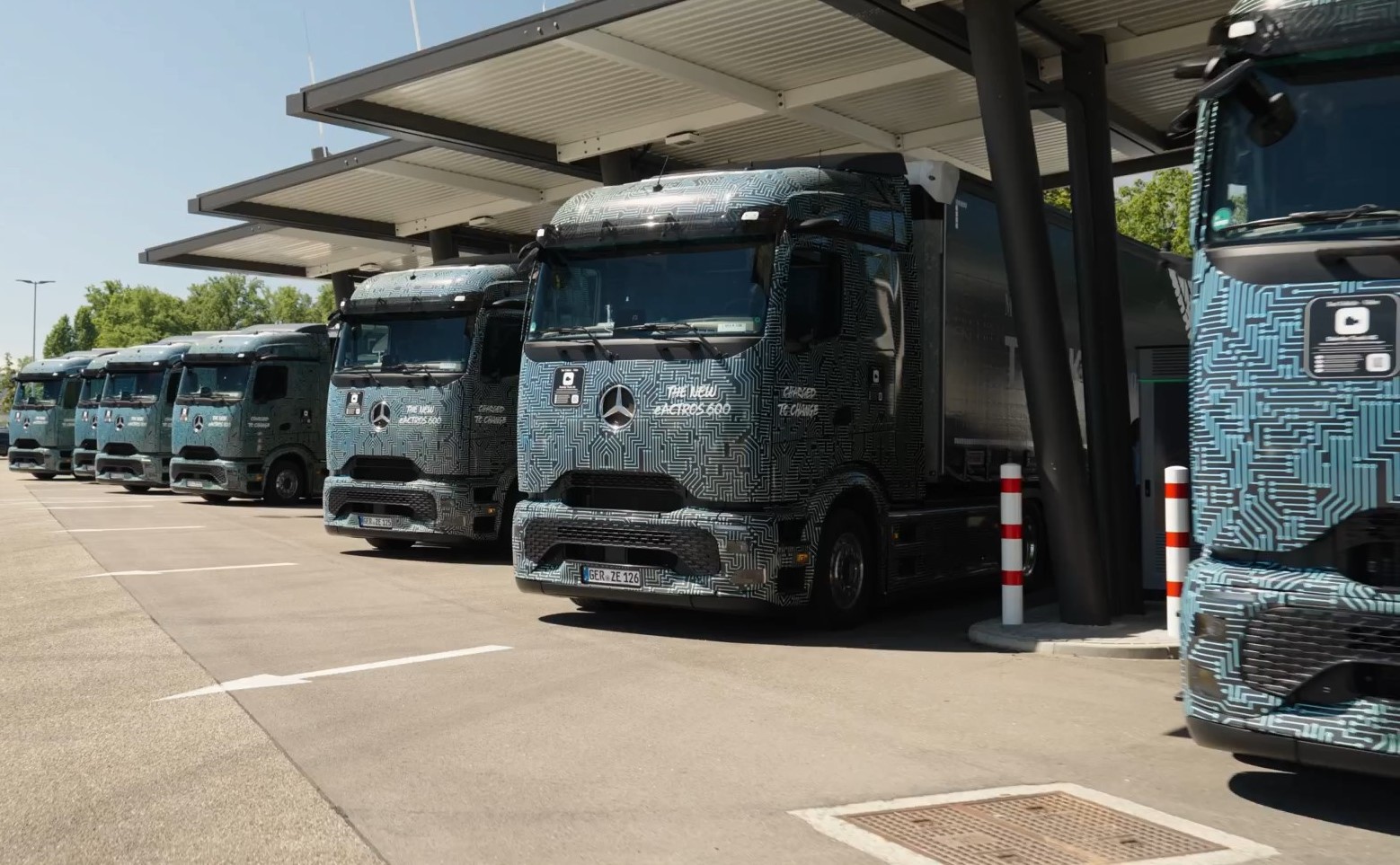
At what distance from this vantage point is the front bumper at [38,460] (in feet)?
118

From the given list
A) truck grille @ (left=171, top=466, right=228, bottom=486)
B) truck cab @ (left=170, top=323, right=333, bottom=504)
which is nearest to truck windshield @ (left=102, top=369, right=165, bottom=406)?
truck cab @ (left=170, top=323, right=333, bottom=504)

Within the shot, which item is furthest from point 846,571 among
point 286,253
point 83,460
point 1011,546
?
point 83,460

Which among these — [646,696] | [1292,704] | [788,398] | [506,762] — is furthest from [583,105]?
[1292,704]

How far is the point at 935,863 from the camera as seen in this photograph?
4.68m

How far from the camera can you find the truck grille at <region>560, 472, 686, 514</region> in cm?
973

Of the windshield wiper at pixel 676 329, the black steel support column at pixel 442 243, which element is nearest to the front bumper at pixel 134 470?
the black steel support column at pixel 442 243

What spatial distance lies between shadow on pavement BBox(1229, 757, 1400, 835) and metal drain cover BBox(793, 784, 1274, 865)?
0.61m

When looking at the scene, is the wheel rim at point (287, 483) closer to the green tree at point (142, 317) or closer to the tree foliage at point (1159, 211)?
the tree foliage at point (1159, 211)

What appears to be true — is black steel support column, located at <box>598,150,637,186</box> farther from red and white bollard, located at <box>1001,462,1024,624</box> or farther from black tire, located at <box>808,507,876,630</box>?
red and white bollard, located at <box>1001,462,1024,624</box>

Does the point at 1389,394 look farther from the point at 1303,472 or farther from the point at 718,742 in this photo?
the point at 718,742

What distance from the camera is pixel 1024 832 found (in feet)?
16.7

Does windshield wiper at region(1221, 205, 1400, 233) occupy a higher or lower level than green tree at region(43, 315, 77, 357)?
lower

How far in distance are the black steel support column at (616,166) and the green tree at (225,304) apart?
100 meters

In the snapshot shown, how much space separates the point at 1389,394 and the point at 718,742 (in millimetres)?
3154
